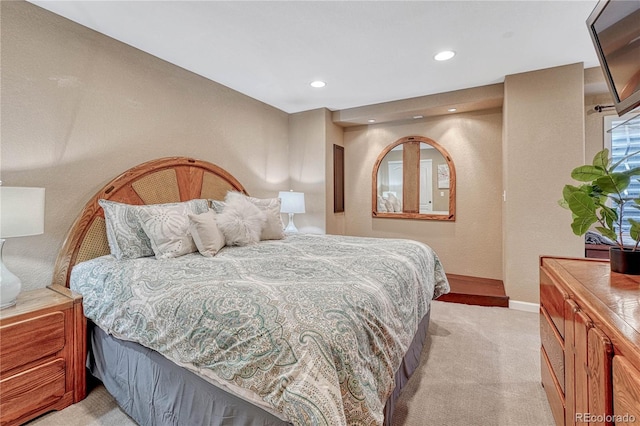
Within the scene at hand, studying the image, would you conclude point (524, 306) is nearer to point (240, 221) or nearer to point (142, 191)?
point (240, 221)

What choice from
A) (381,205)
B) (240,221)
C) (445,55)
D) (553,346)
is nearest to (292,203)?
(240,221)

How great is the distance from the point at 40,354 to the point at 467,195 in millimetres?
4506

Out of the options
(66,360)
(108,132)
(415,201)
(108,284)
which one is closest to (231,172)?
(108,132)

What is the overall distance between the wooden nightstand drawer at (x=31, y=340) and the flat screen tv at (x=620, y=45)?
3256 mm

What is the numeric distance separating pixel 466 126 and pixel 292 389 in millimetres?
4166

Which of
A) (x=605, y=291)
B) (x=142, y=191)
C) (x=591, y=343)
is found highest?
(x=142, y=191)

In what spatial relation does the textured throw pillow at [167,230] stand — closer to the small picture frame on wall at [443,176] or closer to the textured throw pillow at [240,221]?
the textured throw pillow at [240,221]

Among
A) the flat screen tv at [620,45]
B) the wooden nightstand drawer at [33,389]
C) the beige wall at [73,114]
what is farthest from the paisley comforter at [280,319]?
the flat screen tv at [620,45]

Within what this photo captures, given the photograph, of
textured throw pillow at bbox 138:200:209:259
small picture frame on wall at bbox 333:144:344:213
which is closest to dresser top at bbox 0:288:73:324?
textured throw pillow at bbox 138:200:209:259

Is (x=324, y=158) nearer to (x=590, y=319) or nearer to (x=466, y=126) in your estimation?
Answer: (x=466, y=126)

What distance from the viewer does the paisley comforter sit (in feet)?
3.36

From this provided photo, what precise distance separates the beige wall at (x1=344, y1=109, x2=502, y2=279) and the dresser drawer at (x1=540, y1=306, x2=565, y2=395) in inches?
91.2

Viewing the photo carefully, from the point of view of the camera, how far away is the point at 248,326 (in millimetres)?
1152

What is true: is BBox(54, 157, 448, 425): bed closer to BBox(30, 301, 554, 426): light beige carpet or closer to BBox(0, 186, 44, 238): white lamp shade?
BBox(30, 301, 554, 426): light beige carpet
